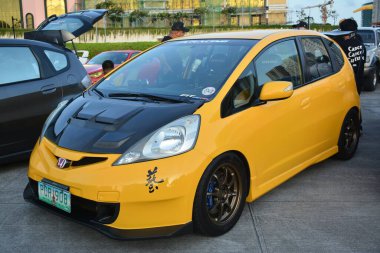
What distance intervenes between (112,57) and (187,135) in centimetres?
883

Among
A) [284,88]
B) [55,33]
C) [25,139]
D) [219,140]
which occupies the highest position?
[55,33]

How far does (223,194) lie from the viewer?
133 inches

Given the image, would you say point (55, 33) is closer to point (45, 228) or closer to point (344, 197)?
point (45, 228)

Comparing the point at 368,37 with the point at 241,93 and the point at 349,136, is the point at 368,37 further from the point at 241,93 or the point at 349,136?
the point at 241,93

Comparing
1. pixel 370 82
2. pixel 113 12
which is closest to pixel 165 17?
pixel 113 12

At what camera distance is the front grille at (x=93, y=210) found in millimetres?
2941

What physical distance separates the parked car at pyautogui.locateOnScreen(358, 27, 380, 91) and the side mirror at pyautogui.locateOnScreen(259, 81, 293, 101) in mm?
8278

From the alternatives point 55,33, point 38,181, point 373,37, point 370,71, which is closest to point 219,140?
point 38,181

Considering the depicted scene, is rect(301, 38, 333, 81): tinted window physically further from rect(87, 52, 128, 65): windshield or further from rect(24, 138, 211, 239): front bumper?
rect(87, 52, 128, 65): windshield

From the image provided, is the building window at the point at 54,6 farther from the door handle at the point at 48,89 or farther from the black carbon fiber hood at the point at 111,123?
the black carbon fiber hood at the point at 111,123

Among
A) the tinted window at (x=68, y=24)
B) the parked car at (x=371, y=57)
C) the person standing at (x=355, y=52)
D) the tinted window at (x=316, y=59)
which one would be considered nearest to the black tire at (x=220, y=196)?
the tinted window at (x=316, y=59)

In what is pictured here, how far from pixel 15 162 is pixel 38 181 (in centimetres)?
208

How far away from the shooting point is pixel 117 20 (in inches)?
1628

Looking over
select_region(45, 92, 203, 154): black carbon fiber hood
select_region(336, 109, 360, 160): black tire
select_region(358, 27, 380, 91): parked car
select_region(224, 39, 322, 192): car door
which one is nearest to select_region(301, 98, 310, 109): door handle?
select_region(224, 39, 322, 192): car door
